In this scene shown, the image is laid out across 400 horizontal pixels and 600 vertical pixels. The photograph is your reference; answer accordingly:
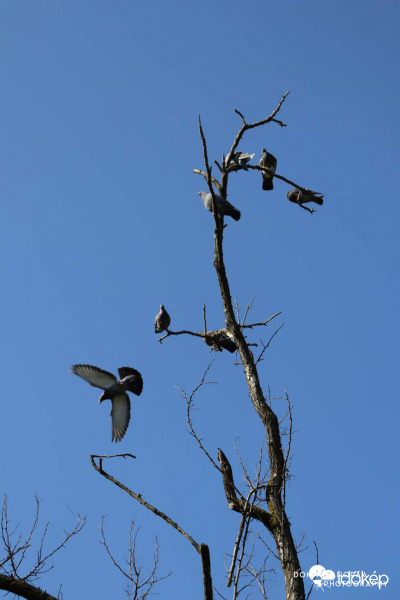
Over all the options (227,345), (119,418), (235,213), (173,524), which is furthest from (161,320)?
(173,524)

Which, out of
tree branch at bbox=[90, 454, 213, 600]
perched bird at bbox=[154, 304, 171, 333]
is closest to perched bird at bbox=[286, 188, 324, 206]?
perched bird at bbox=[154, 304, 171, 333]

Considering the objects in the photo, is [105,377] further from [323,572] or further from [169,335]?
[323,572]

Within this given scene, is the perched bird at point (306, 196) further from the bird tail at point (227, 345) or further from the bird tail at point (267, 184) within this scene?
the bird tail at point (227, 345)

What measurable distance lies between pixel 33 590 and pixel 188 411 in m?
1.63

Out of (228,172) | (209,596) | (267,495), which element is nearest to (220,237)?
(228,172)

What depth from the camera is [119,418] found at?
5.76m

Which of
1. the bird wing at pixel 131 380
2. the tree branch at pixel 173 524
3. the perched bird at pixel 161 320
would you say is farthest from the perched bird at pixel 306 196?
the tree branch at pixel 173 524

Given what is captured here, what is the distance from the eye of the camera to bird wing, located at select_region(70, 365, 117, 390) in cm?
562

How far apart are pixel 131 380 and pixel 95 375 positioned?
32 cm

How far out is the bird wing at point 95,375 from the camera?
562 centimetres

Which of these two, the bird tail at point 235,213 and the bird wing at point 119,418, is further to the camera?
the bird tail at point 235,213

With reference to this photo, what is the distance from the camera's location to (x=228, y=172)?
231 inches

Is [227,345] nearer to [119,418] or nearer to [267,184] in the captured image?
[119,418]

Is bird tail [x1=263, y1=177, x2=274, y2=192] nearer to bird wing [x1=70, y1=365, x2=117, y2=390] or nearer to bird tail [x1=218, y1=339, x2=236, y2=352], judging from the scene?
bird tail [x1=218, y1=339, x2=236, y2=352]
